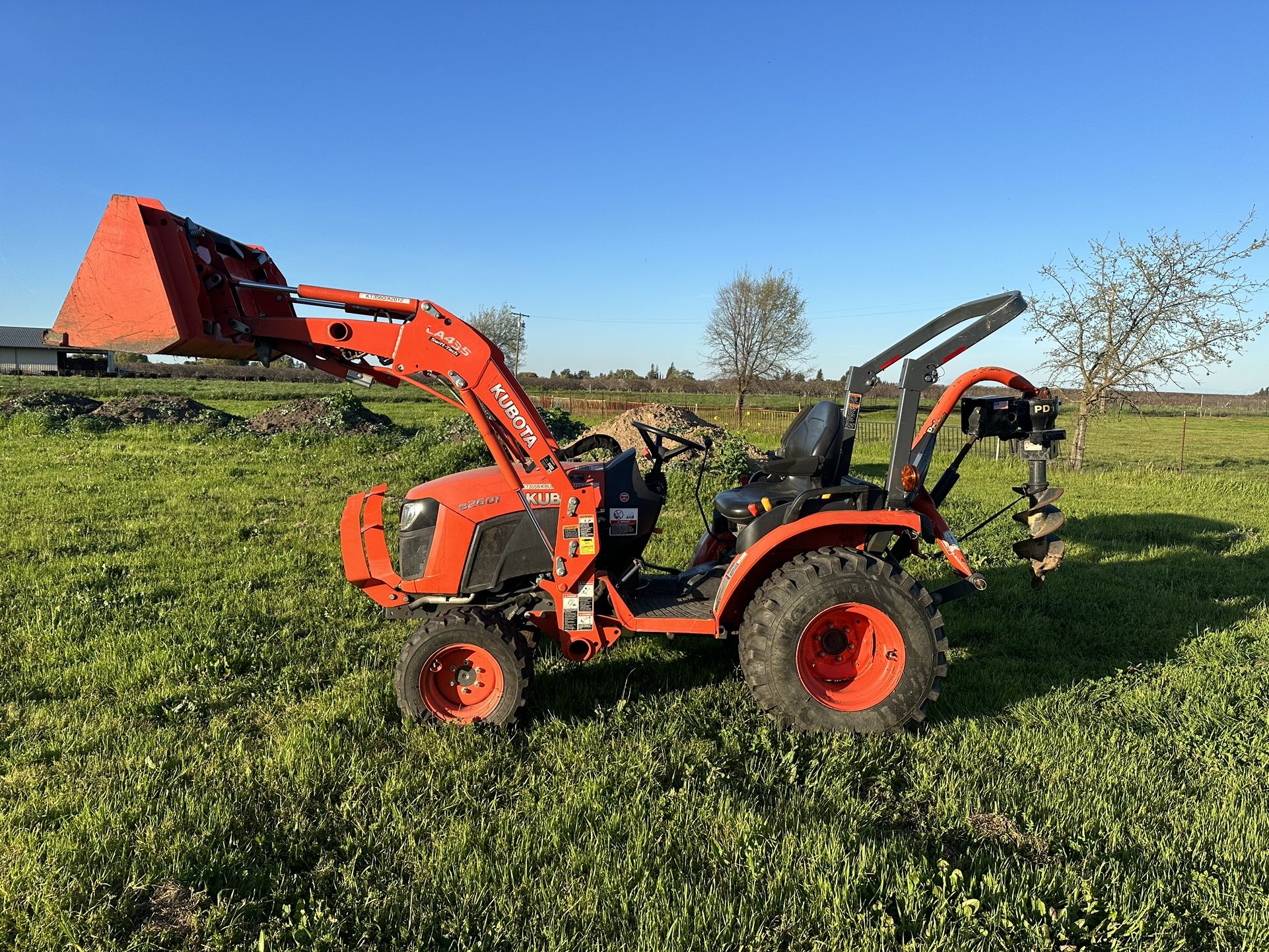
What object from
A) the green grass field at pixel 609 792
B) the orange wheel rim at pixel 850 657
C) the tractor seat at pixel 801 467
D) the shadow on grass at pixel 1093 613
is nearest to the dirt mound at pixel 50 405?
the green grass field at pixel 609 792

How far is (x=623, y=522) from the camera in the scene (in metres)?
4.00

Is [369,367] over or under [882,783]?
over

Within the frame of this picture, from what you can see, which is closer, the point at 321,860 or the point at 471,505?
the point at 321,860

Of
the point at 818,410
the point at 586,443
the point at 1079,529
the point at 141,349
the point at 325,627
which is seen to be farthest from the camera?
the point at 1079,529

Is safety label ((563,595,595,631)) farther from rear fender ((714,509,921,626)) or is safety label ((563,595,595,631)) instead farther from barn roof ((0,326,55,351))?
barn roof ((0,326,55,351))

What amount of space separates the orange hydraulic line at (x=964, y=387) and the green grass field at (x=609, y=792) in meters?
1.58

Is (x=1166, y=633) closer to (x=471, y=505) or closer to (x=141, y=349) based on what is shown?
(x=471, y=505)

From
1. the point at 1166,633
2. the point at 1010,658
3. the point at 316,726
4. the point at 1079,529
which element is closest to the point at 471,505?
the point at 316,726

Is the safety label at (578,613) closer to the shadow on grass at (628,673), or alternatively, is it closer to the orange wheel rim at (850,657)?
the shadow on grass at (628,673)

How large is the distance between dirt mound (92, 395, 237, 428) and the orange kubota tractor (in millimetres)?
12142

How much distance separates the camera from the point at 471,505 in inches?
151

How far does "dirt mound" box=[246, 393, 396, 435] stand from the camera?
13.9 metres

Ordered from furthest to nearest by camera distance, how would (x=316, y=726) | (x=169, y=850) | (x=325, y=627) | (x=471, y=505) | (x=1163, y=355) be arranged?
(x=1163, y=355) < (x=325, y=627) < (x=471, y=505) < (x=316, y=726) < (x=169, y=850)

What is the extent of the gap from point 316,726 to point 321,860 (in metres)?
1.05
